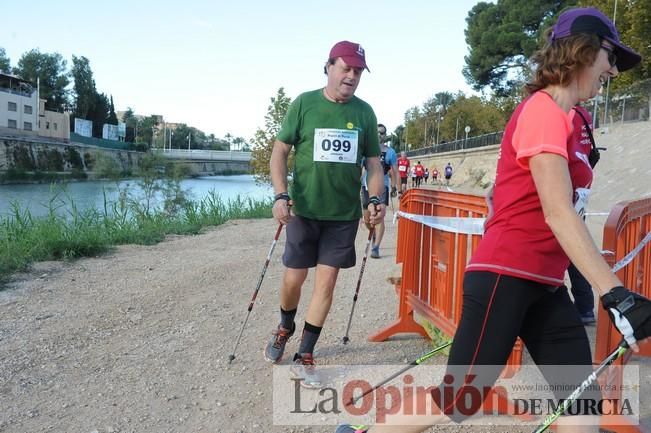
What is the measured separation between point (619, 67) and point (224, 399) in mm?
2778

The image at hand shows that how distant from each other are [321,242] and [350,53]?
1.27 meters

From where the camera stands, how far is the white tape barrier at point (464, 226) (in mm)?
3262

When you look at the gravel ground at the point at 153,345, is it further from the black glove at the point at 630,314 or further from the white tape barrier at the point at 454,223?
the black glove at the point at 630,314

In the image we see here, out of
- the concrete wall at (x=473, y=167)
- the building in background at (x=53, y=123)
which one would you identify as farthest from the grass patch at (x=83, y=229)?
the building in background at (x=53, y=123)

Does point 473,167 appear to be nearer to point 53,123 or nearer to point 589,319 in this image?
point 589,319

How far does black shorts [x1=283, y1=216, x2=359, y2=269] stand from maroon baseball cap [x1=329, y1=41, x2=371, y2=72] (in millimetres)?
1043

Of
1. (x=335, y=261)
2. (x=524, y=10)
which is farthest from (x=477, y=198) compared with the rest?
(x=524, y=10)

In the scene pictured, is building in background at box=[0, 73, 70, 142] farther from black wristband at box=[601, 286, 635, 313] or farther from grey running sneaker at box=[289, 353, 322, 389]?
black wristband at box=[601, 286, 635, 313]

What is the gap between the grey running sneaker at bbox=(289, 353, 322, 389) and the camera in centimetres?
371

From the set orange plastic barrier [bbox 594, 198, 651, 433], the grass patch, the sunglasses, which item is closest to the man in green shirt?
orange plastic barrier [bbox 594, 198, 651, 433]

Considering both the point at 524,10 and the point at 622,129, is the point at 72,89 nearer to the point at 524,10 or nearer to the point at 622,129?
the point at 524,10

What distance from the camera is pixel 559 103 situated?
2.03 metres

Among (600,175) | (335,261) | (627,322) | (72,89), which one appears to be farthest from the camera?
(72,89)

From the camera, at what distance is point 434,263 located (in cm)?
416
